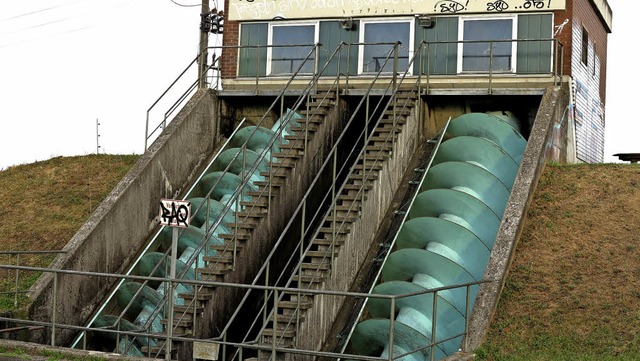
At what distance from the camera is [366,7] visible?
24359 millimetres

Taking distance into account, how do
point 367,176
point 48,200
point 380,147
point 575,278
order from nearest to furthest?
point 575,278 → point 367,176 → point 380,147 → point 48,200

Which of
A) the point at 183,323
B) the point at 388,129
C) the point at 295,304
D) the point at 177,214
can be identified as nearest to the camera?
the point at 177,214

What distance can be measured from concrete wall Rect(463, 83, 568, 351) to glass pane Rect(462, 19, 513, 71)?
1.78 metres

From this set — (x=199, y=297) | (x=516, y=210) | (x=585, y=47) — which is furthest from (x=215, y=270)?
(x=585, y=47)

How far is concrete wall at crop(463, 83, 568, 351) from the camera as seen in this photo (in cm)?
1440

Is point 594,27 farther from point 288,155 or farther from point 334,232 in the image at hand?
point 334,232

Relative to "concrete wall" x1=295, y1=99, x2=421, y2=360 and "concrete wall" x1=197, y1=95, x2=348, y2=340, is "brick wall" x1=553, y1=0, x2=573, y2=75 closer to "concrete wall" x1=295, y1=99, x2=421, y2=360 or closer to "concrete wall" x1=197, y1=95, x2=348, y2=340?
"concrete wall" x1=295, y1=99, x2=421, y2=360

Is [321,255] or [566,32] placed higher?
[566,32]

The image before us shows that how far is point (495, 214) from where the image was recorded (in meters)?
18.1

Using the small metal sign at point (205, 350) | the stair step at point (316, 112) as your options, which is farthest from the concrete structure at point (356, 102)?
the small metal sign at point (205, 350)

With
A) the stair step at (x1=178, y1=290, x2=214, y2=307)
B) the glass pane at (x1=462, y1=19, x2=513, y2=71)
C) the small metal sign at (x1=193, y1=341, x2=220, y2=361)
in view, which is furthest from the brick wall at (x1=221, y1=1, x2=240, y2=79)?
the small metal sign at (x1=193, y1=341, x2=220, y2=361)

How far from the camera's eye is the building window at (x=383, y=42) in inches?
945

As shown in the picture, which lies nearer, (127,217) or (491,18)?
(127,217)

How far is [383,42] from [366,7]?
3.49 feet
